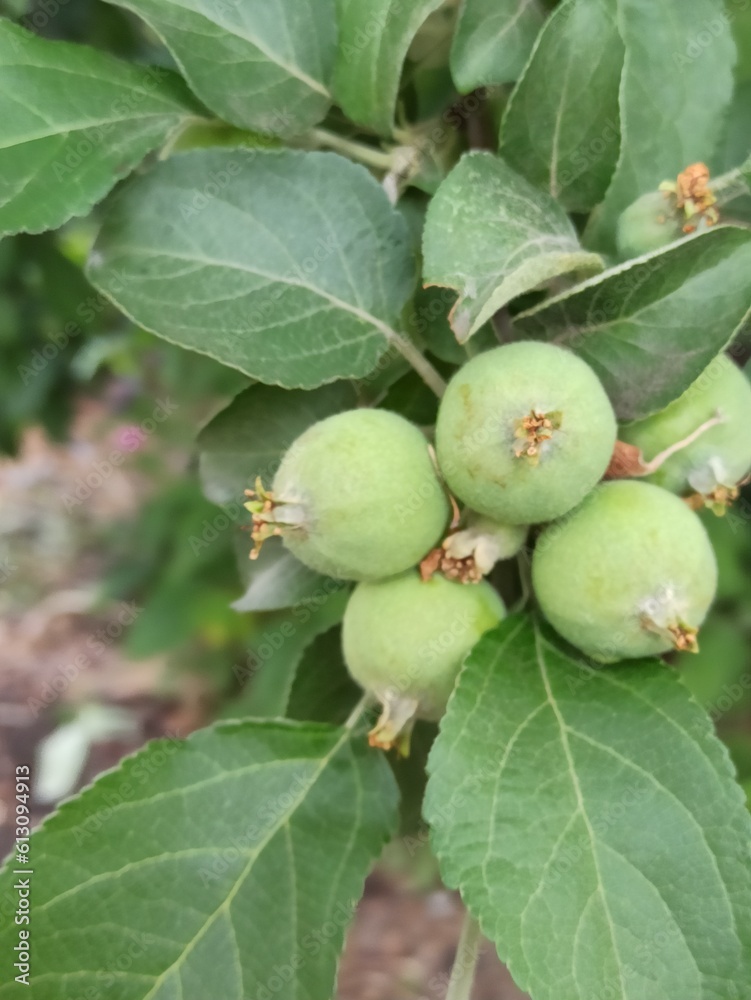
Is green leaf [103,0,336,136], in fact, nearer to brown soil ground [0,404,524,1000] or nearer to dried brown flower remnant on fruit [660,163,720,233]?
dried brown flower remnant on fruit [660,163,720,233]

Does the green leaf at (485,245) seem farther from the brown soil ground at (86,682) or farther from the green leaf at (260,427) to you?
the brown soil ground at (86,682)

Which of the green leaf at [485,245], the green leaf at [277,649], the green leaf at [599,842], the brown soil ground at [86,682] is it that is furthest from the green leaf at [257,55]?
the brown soil ground at [86,682]

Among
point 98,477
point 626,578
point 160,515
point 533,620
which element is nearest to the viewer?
point 626,578

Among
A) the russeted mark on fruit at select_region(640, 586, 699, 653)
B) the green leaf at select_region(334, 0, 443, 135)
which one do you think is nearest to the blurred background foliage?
the green leaf at select_region(334, 0, 443, 135)

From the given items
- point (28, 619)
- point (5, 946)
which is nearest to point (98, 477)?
point (28, 619)

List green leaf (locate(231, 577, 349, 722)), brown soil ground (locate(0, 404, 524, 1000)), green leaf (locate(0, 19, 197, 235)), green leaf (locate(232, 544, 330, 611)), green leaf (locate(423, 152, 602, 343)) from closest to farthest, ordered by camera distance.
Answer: green leaf (locate(423, 152, 602, 343)) < green leaf (locate(0, 19, 197, 235)) < green leaf (locate(232, 544, 330, 611)) < green leaf (locate(231, 577, 349, 722)) < brown soil ground (locate(0, 404, 524, 1000))

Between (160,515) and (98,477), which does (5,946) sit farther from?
(98,477)
